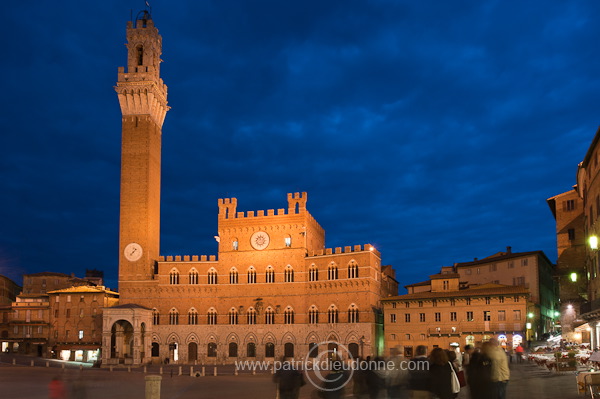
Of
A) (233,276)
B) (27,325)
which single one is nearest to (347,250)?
(233,276)

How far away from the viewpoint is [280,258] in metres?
66.2

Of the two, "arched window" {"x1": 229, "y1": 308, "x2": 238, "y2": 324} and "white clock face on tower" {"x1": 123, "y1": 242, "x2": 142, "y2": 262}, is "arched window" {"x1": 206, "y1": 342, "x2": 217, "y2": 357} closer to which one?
"arched window" {"x1": 229, "y1": 308, "x2": 238, "y2": 324}

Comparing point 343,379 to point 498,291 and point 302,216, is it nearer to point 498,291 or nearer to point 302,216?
point 498,291

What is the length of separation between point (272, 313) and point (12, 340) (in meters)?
33.9

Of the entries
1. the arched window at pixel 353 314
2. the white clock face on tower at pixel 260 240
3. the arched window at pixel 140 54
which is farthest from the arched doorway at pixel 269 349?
the arched window at pixel 140 54

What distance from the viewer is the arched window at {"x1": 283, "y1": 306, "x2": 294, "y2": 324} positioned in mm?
65125

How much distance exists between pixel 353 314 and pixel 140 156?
29.2m

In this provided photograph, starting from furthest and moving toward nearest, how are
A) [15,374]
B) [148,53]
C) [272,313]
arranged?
[148,53] < [272,313] < [15,374]

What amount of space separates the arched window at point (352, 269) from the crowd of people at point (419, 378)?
46142 millimetres

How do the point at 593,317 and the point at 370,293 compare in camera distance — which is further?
the point at 370,293

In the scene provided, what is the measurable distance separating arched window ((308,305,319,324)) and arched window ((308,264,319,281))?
9.35ft

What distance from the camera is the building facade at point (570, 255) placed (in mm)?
54031

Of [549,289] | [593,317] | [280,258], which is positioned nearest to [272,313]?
[280,258]

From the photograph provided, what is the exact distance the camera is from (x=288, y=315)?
214 ft
